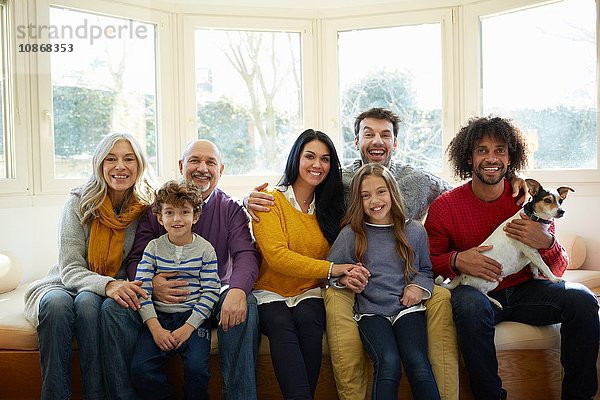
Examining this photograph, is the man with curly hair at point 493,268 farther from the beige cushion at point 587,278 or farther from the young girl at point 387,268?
the beige cushion at point 587,278

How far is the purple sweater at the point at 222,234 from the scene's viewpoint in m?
2.42

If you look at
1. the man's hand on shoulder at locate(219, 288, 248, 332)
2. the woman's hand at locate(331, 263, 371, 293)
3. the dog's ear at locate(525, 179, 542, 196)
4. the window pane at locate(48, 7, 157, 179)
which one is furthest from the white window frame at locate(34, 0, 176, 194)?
the dog's ear at locate(525, 179, 542, 196)

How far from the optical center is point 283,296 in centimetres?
238

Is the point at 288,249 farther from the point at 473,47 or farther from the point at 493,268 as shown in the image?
the point at 473,47

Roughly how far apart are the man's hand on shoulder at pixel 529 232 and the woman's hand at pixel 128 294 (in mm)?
1382

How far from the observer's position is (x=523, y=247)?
2312 mm

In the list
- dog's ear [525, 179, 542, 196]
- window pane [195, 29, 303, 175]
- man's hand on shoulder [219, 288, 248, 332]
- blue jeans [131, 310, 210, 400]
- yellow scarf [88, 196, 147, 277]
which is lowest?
blue jeans [131, 310, 210, 400]

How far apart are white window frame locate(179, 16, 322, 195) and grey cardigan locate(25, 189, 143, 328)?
148 cm

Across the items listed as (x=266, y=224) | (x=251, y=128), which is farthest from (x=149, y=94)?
(x=266, y=224)

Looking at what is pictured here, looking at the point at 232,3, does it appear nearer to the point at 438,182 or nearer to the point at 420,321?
the point at 438,182

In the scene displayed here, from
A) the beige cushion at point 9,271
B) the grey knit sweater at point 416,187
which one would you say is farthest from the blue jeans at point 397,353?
the beige cushion at point 9,271

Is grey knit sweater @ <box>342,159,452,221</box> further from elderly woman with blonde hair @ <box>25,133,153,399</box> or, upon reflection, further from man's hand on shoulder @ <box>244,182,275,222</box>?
elderly woman with blonde hair @ <box>25,133,153,399</box>

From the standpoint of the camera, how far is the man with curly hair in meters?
2.16

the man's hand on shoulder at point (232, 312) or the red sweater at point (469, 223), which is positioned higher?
the red sweater at point (469, 223)
